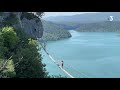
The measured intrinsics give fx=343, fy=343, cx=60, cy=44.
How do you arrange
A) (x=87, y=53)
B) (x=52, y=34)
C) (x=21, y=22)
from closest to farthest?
1. (x=52, y=34)
2. (x=87, y=53)
3. (x=21, y=22)

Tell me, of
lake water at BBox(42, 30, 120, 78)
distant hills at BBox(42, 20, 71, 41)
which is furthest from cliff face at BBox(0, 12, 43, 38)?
distant hills at BBox(42, 20, 71, 41)

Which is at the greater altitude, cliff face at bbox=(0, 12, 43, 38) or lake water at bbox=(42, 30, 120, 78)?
cliff face at bbox=(0, 12, 43, 38)

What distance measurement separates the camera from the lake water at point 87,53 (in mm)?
6730

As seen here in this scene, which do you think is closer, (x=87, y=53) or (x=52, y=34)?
(x=52, y=34)

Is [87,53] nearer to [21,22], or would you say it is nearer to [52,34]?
[52,34]

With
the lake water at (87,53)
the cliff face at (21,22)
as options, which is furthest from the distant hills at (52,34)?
the cliff face at (21,22)

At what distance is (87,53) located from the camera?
8.66 m

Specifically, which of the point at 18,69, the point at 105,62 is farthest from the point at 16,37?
the point at 105,62

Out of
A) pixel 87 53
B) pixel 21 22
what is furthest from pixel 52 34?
pixel 21 22

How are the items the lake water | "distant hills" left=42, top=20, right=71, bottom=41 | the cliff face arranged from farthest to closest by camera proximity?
the cliff face → the lake water → "distant hills" left=42, top=20, right=71, bottom=41

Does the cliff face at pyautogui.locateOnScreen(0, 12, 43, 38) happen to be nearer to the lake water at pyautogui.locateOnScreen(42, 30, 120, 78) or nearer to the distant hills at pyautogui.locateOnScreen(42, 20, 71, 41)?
the lake water at pyautogui.locateOnScreen(42, 30, 120, 78)

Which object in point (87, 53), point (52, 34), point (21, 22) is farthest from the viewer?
point (21, 22)

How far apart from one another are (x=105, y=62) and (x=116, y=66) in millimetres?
1177

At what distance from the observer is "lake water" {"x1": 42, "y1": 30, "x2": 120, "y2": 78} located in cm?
673
